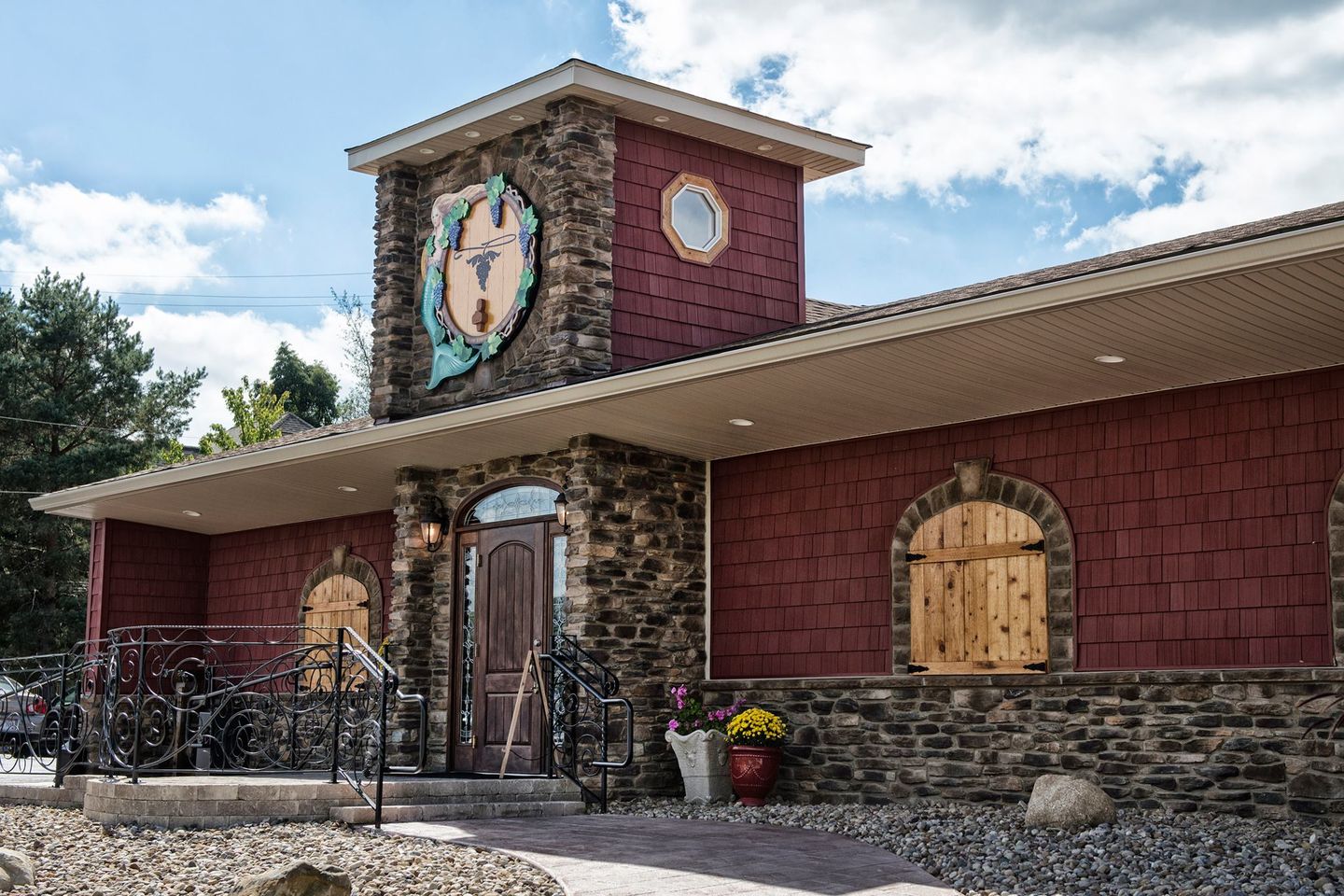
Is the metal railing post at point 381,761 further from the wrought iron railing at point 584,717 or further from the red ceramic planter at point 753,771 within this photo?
the red ceramic planter at point 753,771

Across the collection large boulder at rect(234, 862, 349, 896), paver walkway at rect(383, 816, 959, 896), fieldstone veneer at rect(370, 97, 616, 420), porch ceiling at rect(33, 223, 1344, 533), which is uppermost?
fieldstone veneer at rect(370, 97, 616, 420)

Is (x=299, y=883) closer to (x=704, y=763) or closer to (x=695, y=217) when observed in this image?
(x=704, y=763)

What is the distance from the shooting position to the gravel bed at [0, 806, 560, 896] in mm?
7070

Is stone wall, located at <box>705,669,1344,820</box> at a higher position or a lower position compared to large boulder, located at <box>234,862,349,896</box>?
higher

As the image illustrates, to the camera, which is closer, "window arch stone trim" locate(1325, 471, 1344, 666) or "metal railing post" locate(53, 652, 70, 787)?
"window arch stone trim" locate(1325, 471, 1344, 666)

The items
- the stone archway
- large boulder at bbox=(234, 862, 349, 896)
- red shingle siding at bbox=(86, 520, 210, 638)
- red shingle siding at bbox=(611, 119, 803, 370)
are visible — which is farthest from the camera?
red shingle siding at bbox=(86, 520, 210, 638)

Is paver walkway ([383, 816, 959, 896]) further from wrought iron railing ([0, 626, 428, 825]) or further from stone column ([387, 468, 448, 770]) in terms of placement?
stone column ([387, 468, 448, 770])

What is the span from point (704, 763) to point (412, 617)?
319cm

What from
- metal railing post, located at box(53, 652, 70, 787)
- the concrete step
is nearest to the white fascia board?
metal railing post, located at box(53, 652, 70, 787)

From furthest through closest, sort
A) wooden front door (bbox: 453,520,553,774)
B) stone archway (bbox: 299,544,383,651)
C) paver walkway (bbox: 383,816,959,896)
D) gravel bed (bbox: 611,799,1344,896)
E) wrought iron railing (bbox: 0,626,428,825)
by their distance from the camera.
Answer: stone archway (bbox: 299,544,383,651) < wooden front door (bbox: 453,520,553,774) < wrought iron railing (bbox: 0,626,428,825) < gravel bed (bbox: 611,799,1344,896) < paver walkway (bbox: 383,816,959,896)

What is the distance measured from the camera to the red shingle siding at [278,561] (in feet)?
51.6

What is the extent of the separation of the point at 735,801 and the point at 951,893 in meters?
4.77

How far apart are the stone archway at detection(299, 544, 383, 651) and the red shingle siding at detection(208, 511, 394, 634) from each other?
0.06 meters

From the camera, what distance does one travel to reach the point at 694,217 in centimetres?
1309
